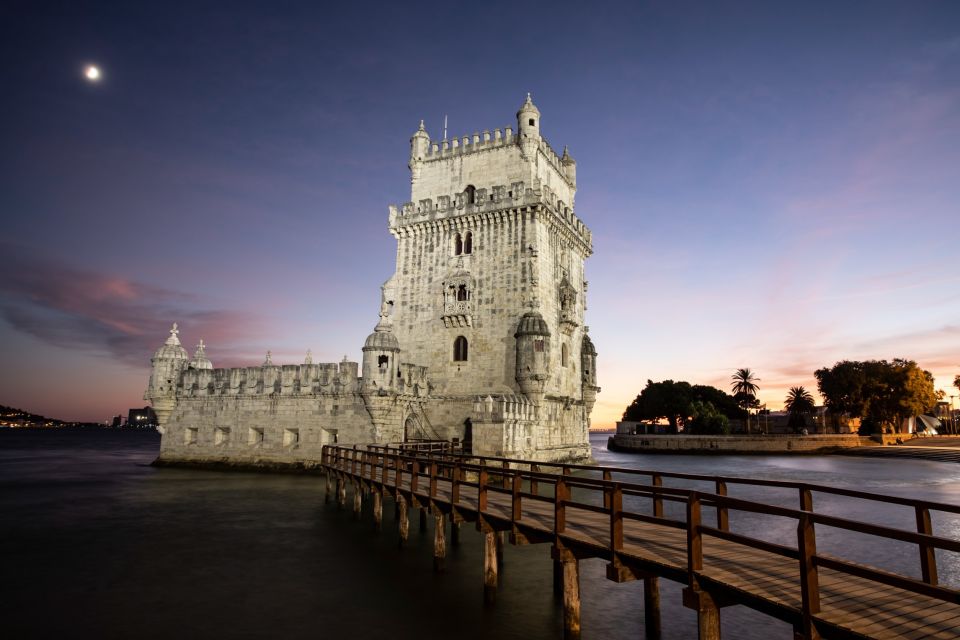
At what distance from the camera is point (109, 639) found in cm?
1095

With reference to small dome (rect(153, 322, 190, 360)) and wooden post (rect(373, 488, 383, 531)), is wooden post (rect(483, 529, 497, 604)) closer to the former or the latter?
wooden post (rect(373, 488, 383, 531))

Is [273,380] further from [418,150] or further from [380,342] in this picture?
[418,150]

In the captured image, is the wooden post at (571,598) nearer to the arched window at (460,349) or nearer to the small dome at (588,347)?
the arched window at (460,349)

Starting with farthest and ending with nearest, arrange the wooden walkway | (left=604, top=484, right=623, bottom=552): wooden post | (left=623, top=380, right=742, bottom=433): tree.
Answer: (left=623, top=380, right=742, bottom=433): tree → (left=604, top=484, right=623, bottom=552): wooden post → the wooden walkway

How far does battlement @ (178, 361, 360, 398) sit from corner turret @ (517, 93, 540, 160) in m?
17.7

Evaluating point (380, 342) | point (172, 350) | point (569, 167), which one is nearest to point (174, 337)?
point (172, 350)

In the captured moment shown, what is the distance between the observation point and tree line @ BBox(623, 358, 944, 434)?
7606cm

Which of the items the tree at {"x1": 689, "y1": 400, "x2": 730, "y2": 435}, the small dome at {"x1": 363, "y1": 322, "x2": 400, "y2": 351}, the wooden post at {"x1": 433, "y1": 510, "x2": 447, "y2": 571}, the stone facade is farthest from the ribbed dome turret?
the tree at {"x1": 689, "y1": 400, "x2": 730, "y2": 435}

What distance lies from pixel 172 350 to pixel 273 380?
9.52 m

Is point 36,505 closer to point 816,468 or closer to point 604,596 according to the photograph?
point 604,596

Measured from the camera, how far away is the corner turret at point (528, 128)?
38.1 m

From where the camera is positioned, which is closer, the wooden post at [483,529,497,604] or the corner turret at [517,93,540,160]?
the wooden post at [483,529,497,604]

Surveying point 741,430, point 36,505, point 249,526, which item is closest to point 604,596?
point 249,526

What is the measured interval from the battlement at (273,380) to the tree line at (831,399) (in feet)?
227
